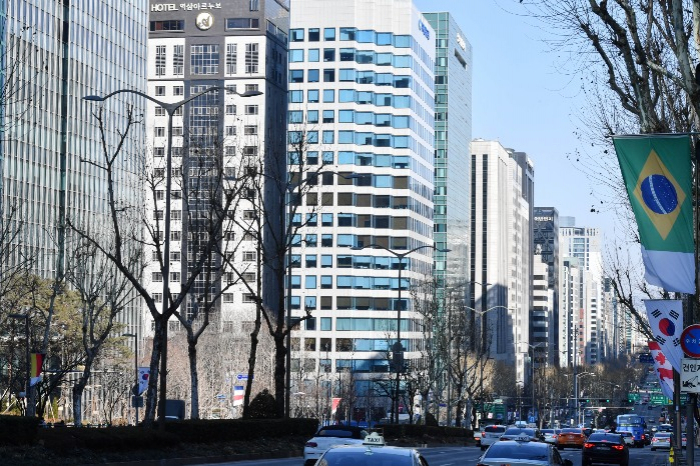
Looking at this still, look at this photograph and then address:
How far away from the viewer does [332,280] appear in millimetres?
158625

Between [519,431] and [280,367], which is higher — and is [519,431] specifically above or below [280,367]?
below

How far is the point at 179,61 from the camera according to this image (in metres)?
174

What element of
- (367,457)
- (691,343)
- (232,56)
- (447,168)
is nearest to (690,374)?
(691,343)

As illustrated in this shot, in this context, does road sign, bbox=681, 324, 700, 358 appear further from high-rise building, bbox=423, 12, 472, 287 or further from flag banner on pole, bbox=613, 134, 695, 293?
high-rise building, bbox=423, 12, 472, 287

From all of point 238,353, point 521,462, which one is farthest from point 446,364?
point 521,462

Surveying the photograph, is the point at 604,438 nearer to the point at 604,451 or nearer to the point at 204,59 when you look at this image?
the point at 604,451

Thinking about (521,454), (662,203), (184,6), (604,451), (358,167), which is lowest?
(604,451)

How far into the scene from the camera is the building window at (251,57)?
17038cm

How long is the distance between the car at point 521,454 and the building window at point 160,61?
155069mm

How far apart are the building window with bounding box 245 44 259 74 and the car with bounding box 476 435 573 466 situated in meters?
148

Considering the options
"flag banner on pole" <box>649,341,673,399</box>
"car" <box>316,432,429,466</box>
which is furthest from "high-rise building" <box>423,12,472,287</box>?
"car" <box>316,432,429,466</box>

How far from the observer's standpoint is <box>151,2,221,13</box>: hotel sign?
173000 mm

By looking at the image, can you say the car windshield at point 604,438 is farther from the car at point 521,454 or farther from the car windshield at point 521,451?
the car windshield at point 521,451

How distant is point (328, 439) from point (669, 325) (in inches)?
453
